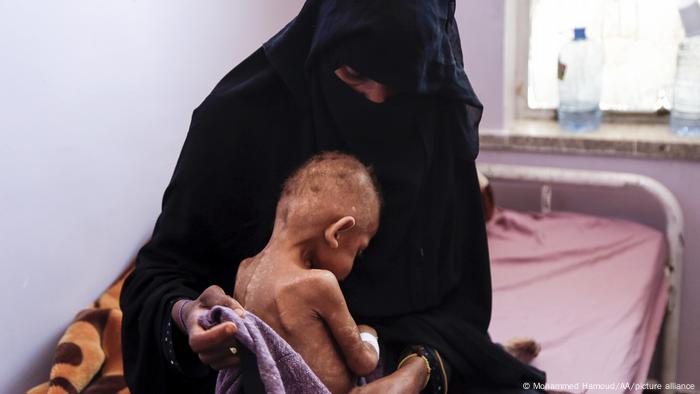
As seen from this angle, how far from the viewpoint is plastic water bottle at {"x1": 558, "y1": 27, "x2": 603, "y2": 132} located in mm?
2494

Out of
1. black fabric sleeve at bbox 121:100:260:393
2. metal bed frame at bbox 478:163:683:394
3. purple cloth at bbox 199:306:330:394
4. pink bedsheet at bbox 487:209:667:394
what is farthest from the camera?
metal bed frame at bbox 478:163:683:394

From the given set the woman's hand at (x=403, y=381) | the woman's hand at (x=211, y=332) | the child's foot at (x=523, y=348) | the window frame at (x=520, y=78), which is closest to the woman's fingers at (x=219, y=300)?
the woman's hand at (x=211, y=332)

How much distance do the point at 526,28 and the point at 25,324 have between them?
195 cm

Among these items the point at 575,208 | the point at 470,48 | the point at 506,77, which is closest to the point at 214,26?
the point at 470,48

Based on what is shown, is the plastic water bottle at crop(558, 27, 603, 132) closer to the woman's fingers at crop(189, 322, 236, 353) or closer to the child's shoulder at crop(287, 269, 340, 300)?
the child's shoulder at crop(287, 269, 340, 300)

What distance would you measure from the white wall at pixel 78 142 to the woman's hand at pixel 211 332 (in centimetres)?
66

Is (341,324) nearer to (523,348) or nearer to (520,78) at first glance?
(523,348)

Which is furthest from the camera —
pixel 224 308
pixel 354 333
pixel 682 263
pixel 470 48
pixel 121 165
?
pixel 470 48

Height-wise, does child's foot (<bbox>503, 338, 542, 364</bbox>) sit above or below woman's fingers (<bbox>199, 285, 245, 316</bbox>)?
below

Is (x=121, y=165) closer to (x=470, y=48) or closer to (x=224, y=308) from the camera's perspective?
(x=224, y=308)

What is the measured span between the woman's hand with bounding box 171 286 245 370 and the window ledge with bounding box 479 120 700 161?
5.07ft

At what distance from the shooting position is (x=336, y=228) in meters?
1.17

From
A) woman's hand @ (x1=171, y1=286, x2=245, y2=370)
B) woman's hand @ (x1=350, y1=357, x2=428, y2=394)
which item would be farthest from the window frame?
woman's hand @ (x1=171, y1=286, x2=245, y2=370)

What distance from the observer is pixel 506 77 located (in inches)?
99.8
